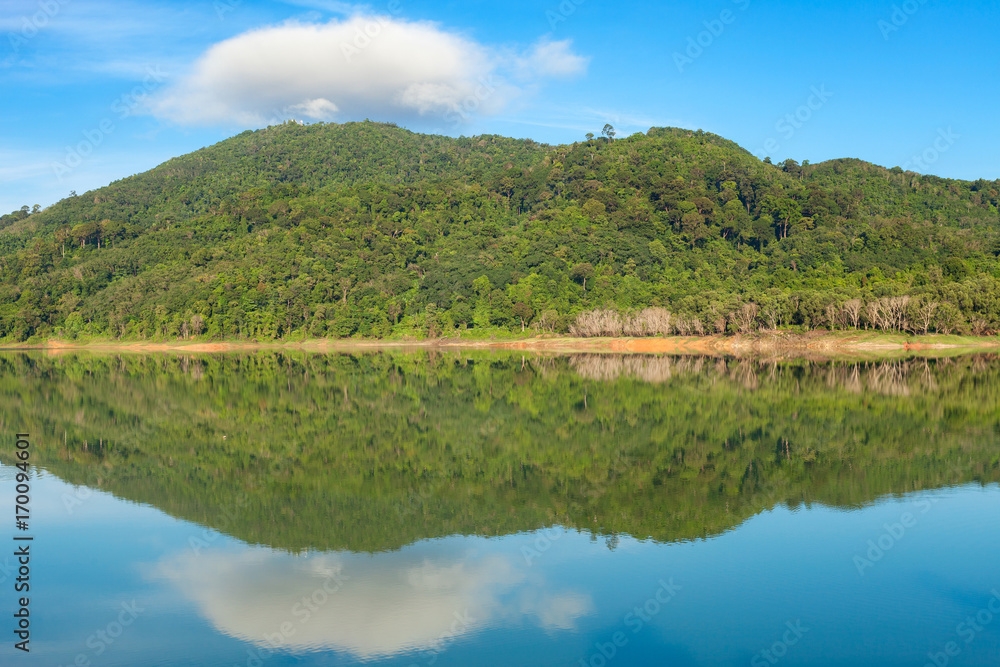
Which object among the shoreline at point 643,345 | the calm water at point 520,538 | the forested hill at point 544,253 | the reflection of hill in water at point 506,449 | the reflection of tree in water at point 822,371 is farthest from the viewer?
the forested hill at point 544,253

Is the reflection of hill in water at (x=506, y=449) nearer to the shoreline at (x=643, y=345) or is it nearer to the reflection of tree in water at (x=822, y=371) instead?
the reflection of tree in water at (x=822, y=371)

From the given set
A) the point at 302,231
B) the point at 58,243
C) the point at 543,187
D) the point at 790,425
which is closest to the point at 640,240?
the point at 543,187

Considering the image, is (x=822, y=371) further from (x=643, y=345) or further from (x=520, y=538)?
(x=520, y=538)

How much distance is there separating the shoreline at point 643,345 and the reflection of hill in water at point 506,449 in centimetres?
3074

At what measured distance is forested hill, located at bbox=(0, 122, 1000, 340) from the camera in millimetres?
87375

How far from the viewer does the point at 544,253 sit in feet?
369

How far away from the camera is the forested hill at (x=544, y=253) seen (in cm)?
8738

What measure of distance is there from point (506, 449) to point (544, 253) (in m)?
92.7

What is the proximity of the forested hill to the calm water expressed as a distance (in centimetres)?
5779

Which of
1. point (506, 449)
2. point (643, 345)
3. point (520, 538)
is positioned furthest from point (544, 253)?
point (520, 538)

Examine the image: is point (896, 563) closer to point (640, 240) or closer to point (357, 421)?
point (357, 421)

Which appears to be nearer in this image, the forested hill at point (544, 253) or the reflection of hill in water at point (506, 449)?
the reflection of hill in water at point (506, 449)

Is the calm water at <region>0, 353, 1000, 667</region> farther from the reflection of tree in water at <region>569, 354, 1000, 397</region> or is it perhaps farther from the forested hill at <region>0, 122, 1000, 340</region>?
the forested hill at <region>0, 122, 1000, 340</region>

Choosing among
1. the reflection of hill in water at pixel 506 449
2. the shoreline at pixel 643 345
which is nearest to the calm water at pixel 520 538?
the reflection of hill in water at pixel 506 449
